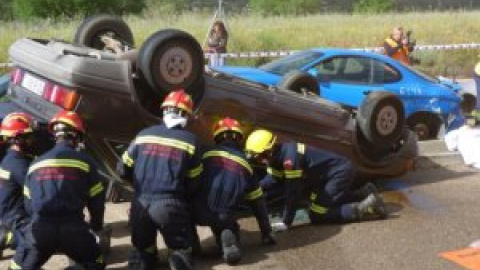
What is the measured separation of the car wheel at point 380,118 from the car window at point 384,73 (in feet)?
10.8

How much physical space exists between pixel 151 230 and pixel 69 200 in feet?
2.44

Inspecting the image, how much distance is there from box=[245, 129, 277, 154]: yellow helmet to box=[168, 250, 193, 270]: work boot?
1253 millimetres

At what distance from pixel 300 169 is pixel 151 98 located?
1.57m

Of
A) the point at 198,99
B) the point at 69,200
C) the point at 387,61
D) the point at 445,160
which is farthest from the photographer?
the point at 387,61

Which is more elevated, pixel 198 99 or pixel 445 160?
pixel 198 99

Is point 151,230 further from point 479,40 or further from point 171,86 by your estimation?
point 479,40

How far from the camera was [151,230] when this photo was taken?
18.0 feet

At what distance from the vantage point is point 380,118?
7398 millimetres

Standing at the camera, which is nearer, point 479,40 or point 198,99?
point 198,99

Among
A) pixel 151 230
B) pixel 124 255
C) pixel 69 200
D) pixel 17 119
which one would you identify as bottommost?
pixel 124 255

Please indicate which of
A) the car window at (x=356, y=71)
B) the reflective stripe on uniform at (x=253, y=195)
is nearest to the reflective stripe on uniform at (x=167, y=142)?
the reflective stripe on uniform at (x=253, y=195)

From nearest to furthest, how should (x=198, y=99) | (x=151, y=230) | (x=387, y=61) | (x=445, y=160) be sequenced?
(x=151, y=230), (x=198, y=99), (x=445, y=160), (x=387, y=61)

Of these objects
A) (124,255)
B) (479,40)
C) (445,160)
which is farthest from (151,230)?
(479,40)

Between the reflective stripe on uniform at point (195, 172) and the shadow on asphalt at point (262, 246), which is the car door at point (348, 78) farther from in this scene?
the reflective stripe on uniform at point (195, 172)
